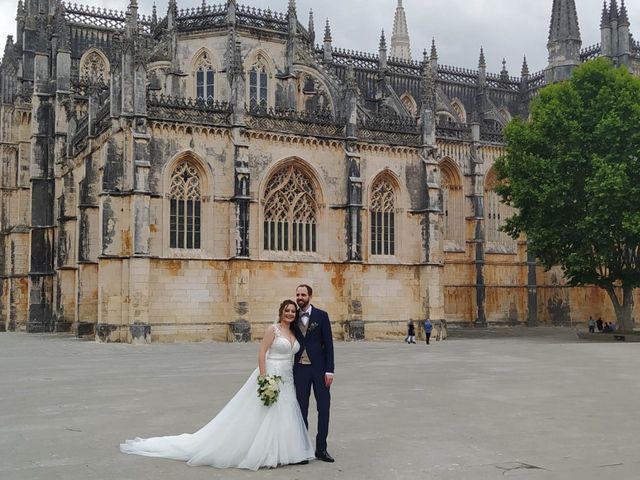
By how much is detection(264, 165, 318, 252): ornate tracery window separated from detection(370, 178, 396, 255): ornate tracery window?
304 cm

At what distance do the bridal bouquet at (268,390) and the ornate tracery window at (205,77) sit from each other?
3481cm

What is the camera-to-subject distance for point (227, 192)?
108 ft

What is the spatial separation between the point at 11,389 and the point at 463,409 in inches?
361

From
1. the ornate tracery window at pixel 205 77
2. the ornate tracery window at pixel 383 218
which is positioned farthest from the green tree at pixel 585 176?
the ornate tracery window at pixel 205 77

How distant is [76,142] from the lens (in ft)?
131

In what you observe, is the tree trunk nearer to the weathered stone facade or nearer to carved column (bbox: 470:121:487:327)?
the weathered stone facade

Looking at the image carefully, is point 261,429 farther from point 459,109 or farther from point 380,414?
point 459,109

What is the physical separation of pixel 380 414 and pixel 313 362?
3.68m

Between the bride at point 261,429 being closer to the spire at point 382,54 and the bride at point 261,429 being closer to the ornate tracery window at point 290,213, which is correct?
the ornate tracery window at point 290,213

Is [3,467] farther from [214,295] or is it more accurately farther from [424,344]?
[424,344]

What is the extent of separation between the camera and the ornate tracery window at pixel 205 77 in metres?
42.3

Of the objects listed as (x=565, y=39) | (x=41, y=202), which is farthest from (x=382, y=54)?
→ (x=41, y=202)


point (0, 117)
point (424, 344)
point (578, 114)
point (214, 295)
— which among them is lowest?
point (424, 344)

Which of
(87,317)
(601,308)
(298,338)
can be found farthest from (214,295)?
(601,308)
